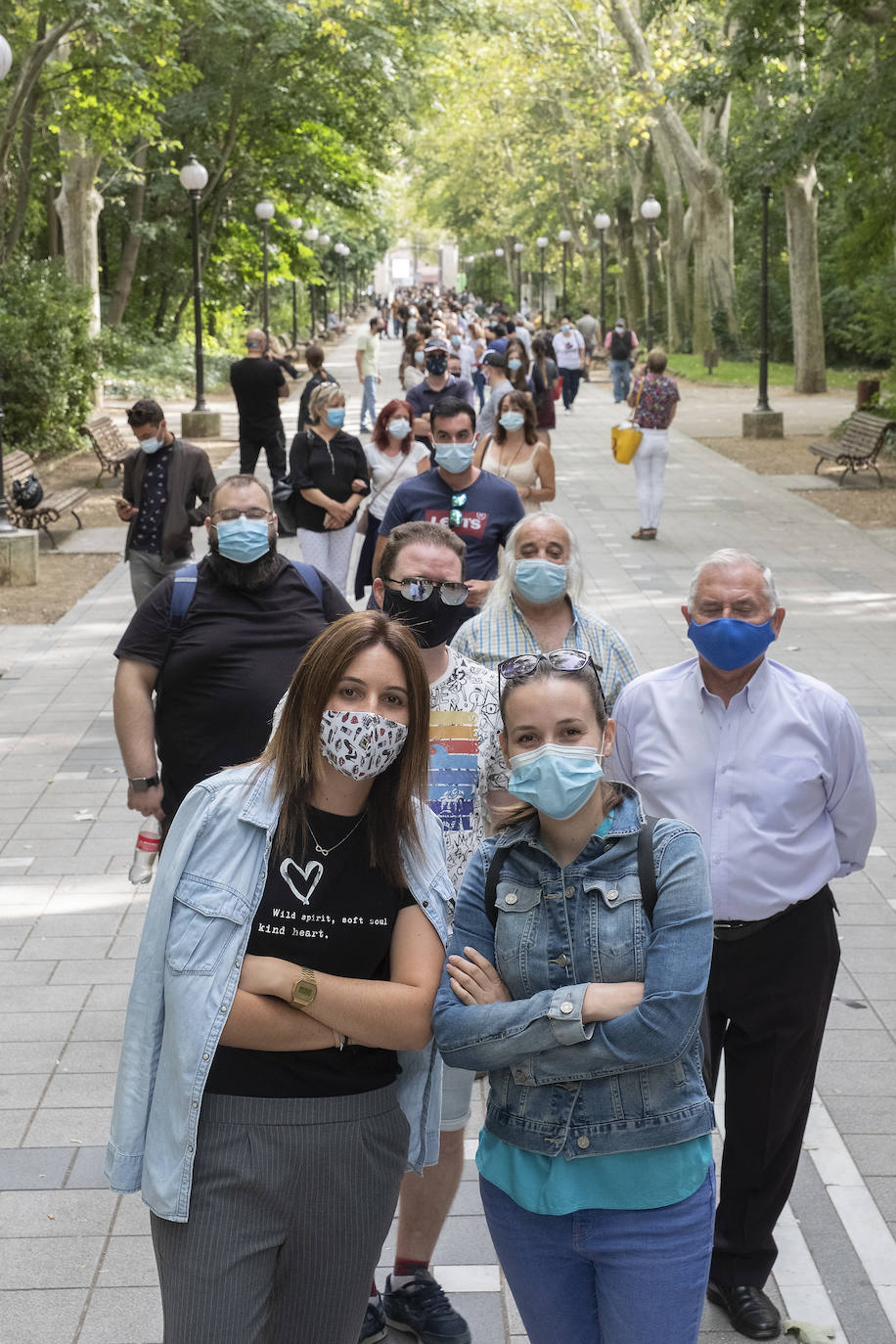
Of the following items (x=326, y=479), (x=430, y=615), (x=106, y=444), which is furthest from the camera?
(x=106, y=444)

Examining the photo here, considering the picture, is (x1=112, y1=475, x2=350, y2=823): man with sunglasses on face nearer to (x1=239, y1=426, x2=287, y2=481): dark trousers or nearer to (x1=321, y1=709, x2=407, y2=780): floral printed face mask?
(x1=321, y1=709, x2=407, y2=780): floral printed face mask

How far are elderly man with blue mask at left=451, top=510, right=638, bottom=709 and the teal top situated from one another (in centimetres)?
246

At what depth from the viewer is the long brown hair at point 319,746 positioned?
303 cm

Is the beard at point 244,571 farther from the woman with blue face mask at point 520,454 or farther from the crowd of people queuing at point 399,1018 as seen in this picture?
the woman with blue face mask at point 520,454

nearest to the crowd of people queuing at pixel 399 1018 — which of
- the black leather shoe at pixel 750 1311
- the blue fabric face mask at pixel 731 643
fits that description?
the blue fabric face mask at pixel 731 643

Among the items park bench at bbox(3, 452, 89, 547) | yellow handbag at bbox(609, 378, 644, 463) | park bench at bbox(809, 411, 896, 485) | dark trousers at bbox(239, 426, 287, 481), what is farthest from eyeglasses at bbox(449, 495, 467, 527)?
park bench at bbox(809, 411, 896, 485)

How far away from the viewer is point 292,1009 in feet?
9.67

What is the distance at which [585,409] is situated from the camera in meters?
36.8

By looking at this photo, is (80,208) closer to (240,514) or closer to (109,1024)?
(109,1024)

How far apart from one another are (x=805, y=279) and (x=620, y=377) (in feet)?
14.9

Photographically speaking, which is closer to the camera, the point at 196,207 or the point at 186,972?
the point at 186,972

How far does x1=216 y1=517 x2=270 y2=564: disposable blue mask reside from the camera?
5227 millimetres

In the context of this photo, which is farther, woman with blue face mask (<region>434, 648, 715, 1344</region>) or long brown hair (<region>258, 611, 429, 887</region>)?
long brown hair (<region>258, 611, 429, 887</region>)

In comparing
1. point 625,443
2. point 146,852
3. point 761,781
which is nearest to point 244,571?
point 146,852
